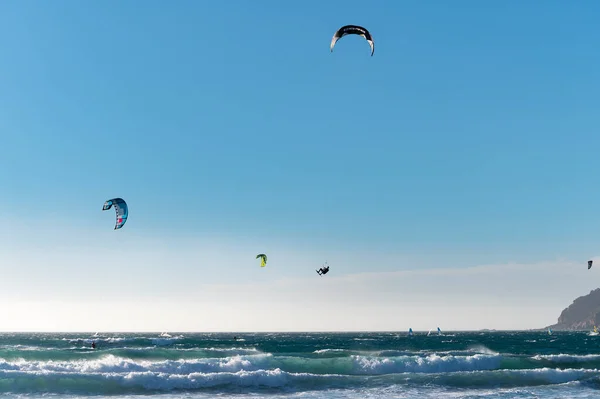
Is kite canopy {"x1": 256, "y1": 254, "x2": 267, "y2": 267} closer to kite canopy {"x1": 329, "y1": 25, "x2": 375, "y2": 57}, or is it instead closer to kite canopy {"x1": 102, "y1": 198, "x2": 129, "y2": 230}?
kite canopy {"x1": 102, "y1": 198, "x2": 129, "y2": 230}

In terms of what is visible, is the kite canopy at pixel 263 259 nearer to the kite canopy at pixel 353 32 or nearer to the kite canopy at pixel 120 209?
the kite canopy at pixel 120 209

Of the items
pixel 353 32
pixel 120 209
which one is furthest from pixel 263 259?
pixel 353 32

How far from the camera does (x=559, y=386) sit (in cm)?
2264

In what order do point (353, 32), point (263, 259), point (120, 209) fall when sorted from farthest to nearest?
1. point (263, 259)
2. point (120, 209)
3. point (353, 32)

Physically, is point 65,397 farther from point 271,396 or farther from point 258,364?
point 258,364

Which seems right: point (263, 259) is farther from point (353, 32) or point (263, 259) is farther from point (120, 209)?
point (353, 32)

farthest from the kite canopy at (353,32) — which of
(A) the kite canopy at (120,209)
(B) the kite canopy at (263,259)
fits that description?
(B) the kite canopy at (263,259)

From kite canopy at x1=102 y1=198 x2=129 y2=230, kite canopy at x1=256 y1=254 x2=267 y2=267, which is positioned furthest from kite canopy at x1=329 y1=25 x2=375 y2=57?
kite canopy at x1=256 y1=254 x2=267 y2=267

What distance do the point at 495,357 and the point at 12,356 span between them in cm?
2811

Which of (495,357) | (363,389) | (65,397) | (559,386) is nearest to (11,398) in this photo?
(65,397)

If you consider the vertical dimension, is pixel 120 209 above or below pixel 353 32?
below

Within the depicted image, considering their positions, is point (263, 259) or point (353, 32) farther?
point (263, 259)

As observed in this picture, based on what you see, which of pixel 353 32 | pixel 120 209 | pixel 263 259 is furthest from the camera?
pixel 263 259

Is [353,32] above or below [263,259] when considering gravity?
above
